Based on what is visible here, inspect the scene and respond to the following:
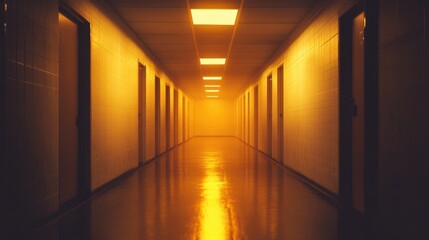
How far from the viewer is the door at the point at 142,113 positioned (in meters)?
8.21

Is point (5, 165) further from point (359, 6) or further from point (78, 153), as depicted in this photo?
point (359, 6)

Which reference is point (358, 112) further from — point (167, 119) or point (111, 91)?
point (167, 119)

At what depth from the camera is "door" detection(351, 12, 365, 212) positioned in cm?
388

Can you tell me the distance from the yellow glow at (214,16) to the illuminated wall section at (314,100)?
4.15 ft

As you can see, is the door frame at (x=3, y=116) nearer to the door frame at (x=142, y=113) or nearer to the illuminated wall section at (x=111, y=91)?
the illuminated wall section at (x=111, y=91)

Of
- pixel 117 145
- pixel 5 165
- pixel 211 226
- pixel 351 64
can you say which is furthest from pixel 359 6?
pixel 117 145

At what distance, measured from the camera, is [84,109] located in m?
4.59

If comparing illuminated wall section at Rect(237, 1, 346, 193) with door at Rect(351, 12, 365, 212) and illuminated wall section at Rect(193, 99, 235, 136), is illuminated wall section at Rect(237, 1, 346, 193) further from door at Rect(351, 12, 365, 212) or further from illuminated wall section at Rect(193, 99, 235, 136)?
illuminated wall section at Rect(193, 99, 235, 136)

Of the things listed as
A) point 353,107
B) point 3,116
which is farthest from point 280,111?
point 3,116

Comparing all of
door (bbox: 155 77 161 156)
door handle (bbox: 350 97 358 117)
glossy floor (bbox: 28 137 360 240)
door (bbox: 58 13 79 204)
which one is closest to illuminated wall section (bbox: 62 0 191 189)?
door (bbox: 58 13 79 204)

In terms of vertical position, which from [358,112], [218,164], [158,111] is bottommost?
[218,164]

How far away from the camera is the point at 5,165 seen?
2727mm

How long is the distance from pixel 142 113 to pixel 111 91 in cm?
271

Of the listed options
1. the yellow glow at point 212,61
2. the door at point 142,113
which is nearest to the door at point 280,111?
the yellow glow at point 212,61
